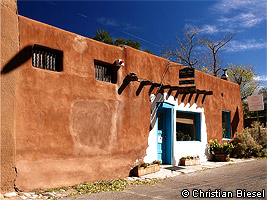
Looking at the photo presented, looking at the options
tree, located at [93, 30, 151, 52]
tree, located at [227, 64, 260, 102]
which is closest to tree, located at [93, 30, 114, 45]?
tree, located at [93, 30, 151, 52]

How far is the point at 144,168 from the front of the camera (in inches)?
331

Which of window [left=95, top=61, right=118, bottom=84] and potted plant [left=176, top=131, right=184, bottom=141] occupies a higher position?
window [left=95, top=61, right=118, bottom=84]

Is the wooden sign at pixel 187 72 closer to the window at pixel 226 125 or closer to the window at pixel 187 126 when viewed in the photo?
the window at pixel 187 126

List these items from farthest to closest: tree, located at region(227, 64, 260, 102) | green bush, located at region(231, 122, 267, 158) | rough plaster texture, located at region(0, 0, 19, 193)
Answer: tree, located at region(227, 64, 260, 102) → green bush, located at region(231, 122, 267, 158) → rough plaster texture, located at region(0, 0, 19, 193)

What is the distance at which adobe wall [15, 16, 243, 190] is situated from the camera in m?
6.12

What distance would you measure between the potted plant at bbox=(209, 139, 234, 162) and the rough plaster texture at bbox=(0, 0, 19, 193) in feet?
28.2

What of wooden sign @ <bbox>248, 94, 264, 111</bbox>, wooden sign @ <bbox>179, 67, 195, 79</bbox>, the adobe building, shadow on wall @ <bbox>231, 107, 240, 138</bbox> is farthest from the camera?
wooden sign @ <bbox>248, 94, 264, 111</bbox>

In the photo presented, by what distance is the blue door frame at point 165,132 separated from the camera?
389 inches

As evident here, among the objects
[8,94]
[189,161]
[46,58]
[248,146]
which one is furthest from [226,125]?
[8,94]

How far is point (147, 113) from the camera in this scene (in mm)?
9195

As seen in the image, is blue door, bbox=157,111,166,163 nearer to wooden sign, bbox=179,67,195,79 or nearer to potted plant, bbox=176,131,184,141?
potted plant, bbox=176,131,184,141

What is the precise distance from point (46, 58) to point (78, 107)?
1448mm

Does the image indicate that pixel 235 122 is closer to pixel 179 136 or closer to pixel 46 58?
pixel 179 136

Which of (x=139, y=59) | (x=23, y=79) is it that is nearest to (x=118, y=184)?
(x=23, y=79)
